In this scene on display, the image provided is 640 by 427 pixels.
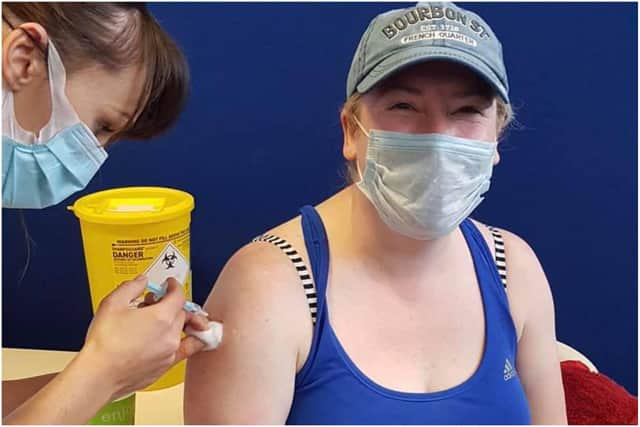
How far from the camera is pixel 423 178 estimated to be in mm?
1132

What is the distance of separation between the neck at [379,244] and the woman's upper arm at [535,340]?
0.49 feet

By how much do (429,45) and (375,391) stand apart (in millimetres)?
514

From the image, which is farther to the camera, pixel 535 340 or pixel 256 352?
pixel 535 340

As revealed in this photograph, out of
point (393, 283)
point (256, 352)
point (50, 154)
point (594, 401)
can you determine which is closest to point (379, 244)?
point (393, 283)

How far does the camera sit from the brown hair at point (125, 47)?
99cm

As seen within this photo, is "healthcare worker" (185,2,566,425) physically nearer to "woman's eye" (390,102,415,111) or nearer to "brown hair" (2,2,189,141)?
"woman's eye" (390,102,415,111)

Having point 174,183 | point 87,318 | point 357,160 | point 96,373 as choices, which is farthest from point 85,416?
point 87,318

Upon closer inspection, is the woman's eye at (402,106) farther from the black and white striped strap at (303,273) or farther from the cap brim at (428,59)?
the black and white striped strap at (303,273)

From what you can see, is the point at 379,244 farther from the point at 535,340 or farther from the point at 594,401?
the point at 594,401

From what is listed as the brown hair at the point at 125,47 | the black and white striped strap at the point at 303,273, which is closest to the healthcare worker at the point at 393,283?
the black and white striped strap at the point at 303,273

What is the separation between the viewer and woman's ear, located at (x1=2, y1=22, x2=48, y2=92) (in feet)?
3.12

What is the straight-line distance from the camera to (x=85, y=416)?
0.98 metres

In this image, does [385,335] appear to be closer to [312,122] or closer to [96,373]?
[96,373]

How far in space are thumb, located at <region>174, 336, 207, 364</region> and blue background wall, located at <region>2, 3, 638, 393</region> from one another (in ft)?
2.88
